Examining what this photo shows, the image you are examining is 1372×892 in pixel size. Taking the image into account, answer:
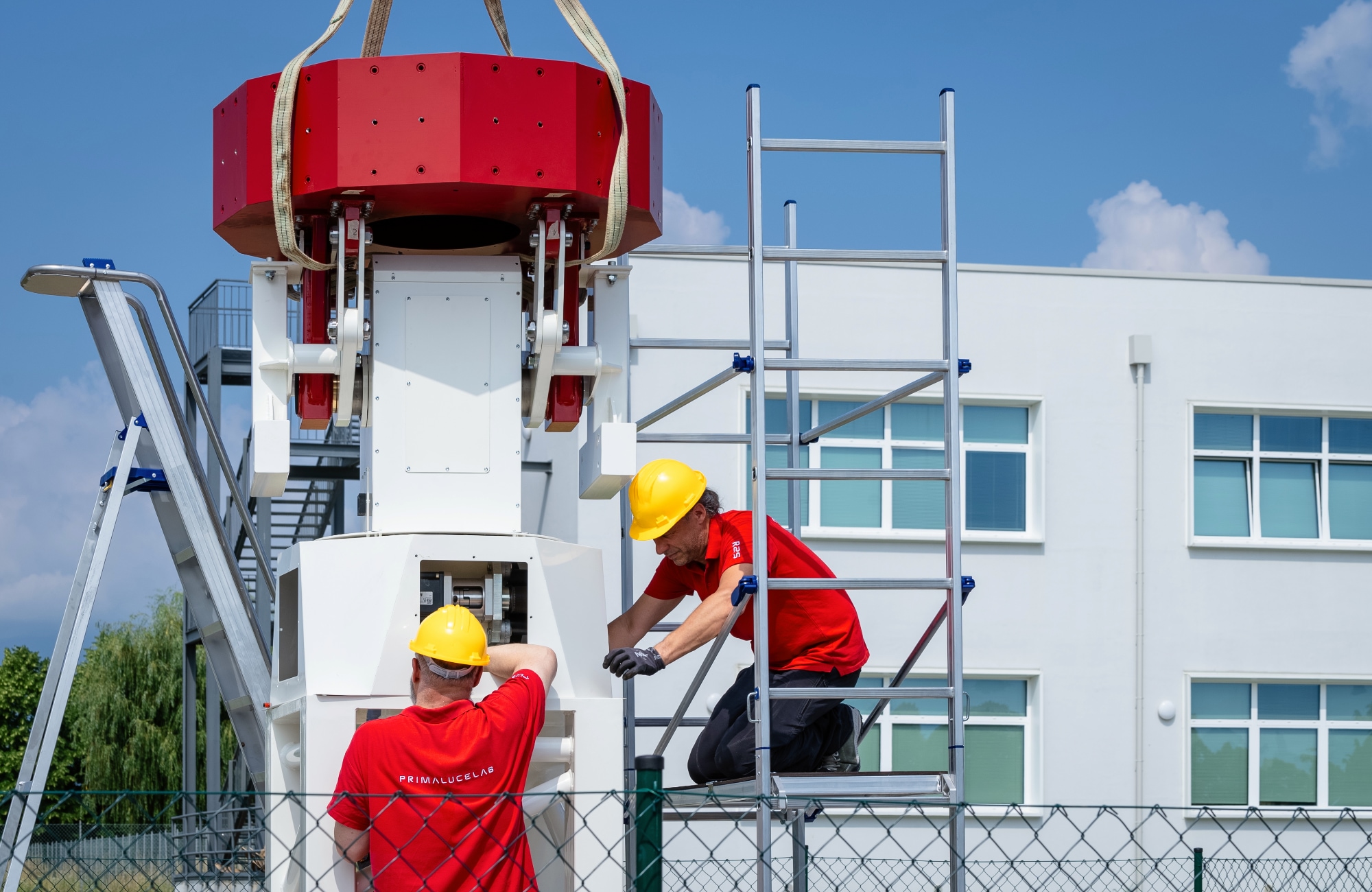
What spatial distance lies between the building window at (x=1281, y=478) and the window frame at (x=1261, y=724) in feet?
5.60

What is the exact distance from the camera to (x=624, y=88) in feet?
20.9

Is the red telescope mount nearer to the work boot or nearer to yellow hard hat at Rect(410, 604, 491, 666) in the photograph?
yellow hard hat at Rect(410, 604, 491, 666)

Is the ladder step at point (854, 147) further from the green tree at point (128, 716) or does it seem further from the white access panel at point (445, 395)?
the green tree at point (128, 716)

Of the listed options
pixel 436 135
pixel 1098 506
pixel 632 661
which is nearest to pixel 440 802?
pixel 632 661

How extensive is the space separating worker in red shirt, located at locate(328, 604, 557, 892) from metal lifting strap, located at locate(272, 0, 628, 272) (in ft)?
5.99

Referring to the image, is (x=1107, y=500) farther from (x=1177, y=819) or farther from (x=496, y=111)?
(x=496, y=111)

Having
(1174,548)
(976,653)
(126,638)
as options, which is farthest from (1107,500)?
(126,638)

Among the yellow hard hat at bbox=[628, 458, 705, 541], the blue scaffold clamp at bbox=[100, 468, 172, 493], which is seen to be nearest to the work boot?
the yellow hard hat at bbox=[628, 458, 705, 541]

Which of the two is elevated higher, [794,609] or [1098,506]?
[1098,506]

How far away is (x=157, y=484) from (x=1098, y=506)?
14415 mm

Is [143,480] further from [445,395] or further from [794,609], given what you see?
[794,609]

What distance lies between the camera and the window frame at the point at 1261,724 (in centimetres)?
1941

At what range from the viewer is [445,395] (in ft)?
20.8

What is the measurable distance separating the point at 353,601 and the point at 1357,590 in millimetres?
17574
